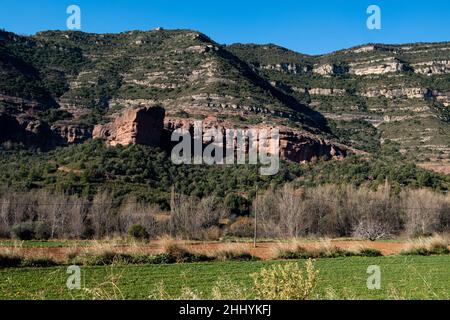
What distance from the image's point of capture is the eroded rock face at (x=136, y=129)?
5403cm

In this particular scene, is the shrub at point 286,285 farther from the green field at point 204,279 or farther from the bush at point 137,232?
the bush at point 137,232

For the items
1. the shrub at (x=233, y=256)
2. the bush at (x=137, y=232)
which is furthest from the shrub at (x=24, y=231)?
the shrub at (x=233, y=256)

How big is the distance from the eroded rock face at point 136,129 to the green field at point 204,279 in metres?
37.1

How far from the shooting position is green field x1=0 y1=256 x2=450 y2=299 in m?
10.5

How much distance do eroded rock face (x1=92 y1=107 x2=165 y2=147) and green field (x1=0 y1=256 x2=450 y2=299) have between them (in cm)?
3708

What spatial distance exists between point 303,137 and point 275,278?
183 feet

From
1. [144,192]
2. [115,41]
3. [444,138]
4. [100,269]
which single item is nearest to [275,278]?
[100,269]

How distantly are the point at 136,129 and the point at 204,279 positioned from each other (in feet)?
137

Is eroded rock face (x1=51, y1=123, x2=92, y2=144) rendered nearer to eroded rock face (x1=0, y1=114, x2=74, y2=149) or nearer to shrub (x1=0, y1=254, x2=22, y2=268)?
eroded rock face (x1=0, y1=114, x2=74, y2=149)

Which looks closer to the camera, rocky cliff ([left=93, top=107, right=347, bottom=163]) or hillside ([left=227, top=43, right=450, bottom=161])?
rocky cliff ([left=93, top=107, right=347, bottom=163])

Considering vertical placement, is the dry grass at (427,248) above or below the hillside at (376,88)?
below

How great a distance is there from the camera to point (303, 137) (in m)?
60.0

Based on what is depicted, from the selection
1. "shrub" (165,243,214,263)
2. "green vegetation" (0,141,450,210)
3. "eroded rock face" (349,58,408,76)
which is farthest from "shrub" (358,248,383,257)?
"eroded rock face" (349,58,408,76)
